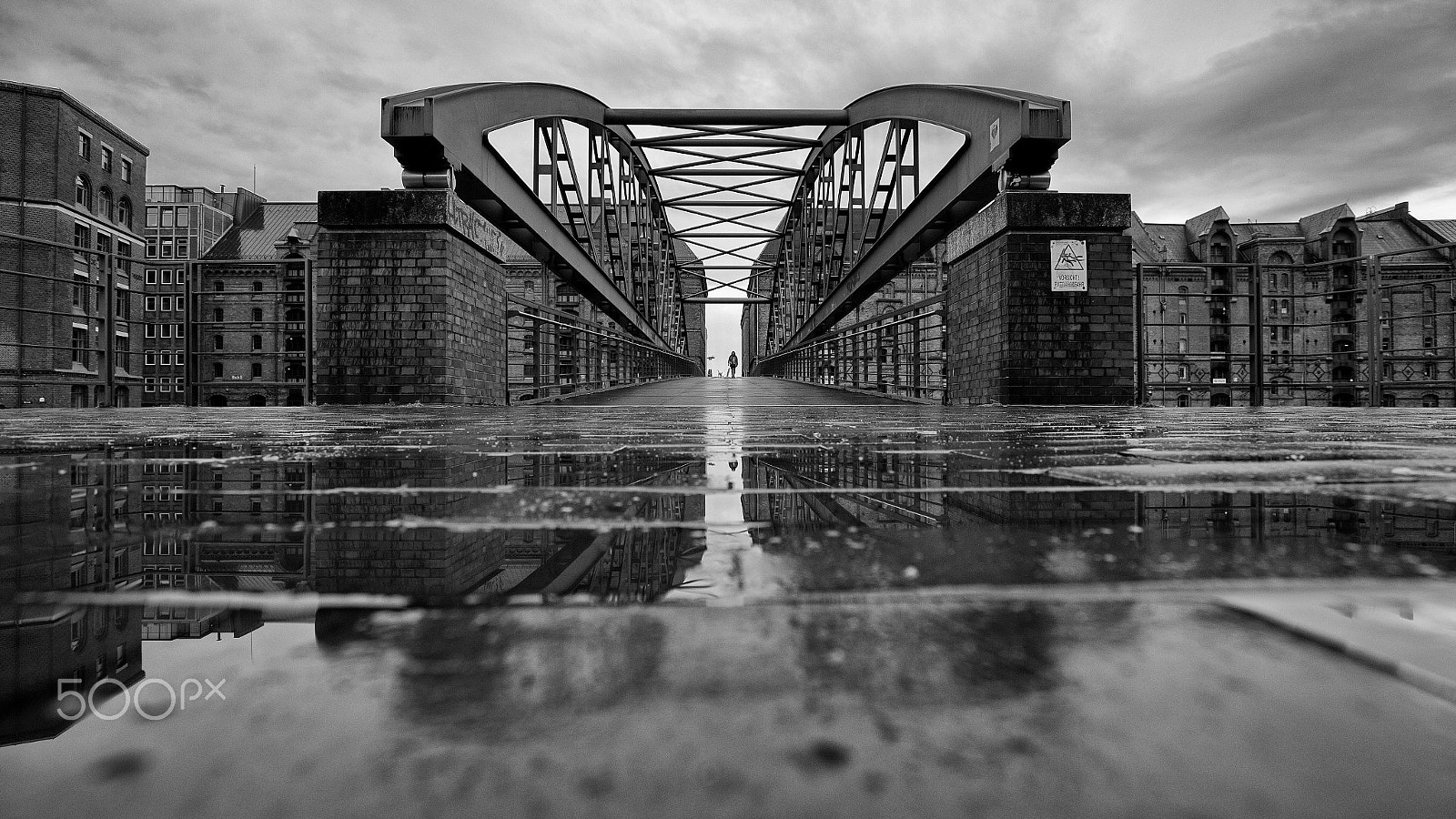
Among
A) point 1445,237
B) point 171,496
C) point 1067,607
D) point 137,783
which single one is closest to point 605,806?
point 137,783

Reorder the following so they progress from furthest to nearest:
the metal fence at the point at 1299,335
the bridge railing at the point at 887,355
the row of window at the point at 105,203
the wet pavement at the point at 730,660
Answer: the metal fence at the point at 1299,335
the row of window at the point at 105,203
the bridge railing at the point at 887,355
the wet pavement at the point at 730,660

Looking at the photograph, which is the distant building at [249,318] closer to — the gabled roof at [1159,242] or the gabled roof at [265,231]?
the gabled roof at [265,231]

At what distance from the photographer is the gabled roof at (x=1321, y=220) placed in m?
45.9

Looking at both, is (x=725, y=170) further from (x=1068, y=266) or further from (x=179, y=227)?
(x=179, y=227)

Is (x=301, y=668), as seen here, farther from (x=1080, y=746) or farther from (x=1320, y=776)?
(x=1320, y=776)

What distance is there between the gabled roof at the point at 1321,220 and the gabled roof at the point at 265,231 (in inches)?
2548

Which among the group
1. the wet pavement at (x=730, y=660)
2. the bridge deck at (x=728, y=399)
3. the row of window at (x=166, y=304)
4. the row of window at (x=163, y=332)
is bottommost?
the wet pavement at (x=730, y=660)

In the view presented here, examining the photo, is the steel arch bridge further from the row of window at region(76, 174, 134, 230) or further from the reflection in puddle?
the row of window at region(76, 174, 134, 230)

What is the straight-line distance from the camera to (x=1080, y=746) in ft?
1.30

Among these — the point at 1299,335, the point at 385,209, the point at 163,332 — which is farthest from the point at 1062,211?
the point at 163,332

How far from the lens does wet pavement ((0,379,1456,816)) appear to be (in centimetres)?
37

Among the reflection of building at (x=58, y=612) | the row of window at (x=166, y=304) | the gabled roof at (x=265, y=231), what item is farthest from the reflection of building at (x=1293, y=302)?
the row of window at (x=166, y=304)

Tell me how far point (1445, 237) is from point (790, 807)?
64.2 meters

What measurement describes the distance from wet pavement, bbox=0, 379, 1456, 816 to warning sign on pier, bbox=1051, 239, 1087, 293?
828 centimetres
